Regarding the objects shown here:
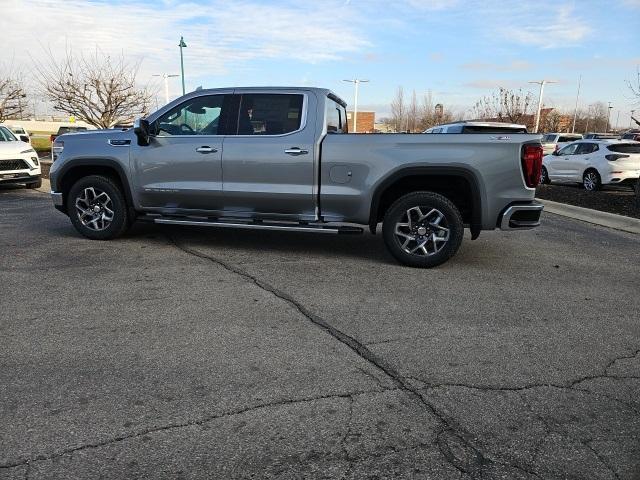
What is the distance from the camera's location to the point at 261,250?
6.82 m

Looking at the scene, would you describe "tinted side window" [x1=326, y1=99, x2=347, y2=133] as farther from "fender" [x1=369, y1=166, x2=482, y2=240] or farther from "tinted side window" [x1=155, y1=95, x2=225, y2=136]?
"tinted side window" [x1=155, y1=95, x2=225, y2=136]

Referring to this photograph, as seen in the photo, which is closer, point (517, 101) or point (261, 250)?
point (261, 250)

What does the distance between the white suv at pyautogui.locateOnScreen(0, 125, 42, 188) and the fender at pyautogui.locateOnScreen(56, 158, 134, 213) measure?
6131 millimetres

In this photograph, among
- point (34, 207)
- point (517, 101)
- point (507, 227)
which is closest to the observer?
point (507, 227)

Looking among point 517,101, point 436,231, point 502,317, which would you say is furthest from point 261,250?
point 517,101

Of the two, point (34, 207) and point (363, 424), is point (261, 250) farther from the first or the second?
point (34, 207)

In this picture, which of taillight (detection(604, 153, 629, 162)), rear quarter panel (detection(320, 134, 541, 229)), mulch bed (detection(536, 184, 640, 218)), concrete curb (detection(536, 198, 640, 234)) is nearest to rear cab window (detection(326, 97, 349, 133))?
rear quarter panel (detection(320, 134, 541, 229))

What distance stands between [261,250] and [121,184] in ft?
6.71

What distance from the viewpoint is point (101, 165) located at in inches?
271

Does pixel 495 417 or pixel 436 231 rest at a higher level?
pixel 436 231

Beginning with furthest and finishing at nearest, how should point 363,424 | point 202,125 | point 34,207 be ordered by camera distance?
point 34,207 → point 202,125 → point 363,424

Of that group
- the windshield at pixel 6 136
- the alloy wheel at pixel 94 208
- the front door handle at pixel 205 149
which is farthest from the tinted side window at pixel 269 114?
the windshield at pixel 6 136

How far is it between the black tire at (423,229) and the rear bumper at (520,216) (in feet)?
1.48

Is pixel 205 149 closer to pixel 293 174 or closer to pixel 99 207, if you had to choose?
pixel 293 174
